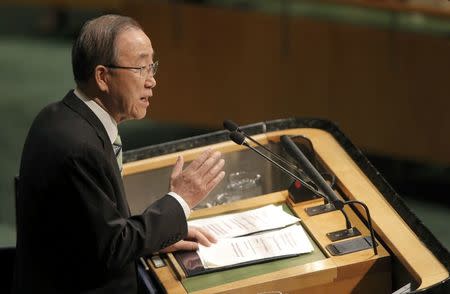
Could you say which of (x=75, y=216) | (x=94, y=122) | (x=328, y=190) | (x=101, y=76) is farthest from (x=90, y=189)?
(x=328, y=190)

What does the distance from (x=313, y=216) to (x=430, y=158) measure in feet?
8.20

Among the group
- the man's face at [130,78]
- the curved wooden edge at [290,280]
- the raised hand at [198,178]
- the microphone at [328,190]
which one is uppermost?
the man's face at [130,78]

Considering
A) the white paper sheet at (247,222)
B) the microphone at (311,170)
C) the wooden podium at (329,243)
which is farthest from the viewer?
the white paper sheet at (247,222)

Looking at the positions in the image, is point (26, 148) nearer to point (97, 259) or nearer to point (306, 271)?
point (97, 259)

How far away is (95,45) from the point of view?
3027mm

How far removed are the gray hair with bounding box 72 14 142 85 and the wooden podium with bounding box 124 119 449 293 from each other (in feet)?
2.25

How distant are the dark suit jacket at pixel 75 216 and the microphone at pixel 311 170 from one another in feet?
1.72

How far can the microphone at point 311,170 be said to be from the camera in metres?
3.28

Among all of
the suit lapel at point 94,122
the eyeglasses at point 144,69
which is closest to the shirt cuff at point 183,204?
the suit lapel at point 94,122

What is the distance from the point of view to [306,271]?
3.21 m

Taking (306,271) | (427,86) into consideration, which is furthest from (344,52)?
(306,271)

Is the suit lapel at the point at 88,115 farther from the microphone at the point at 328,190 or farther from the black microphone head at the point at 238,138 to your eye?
the microphone at the point at 328,190

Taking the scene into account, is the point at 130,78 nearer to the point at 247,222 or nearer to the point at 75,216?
the point at 75,216

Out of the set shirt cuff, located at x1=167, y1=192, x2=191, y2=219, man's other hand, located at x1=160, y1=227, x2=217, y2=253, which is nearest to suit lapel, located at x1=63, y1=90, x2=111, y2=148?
shirt cuff, located at x1=167, y1=192, x2=191, y2=219
